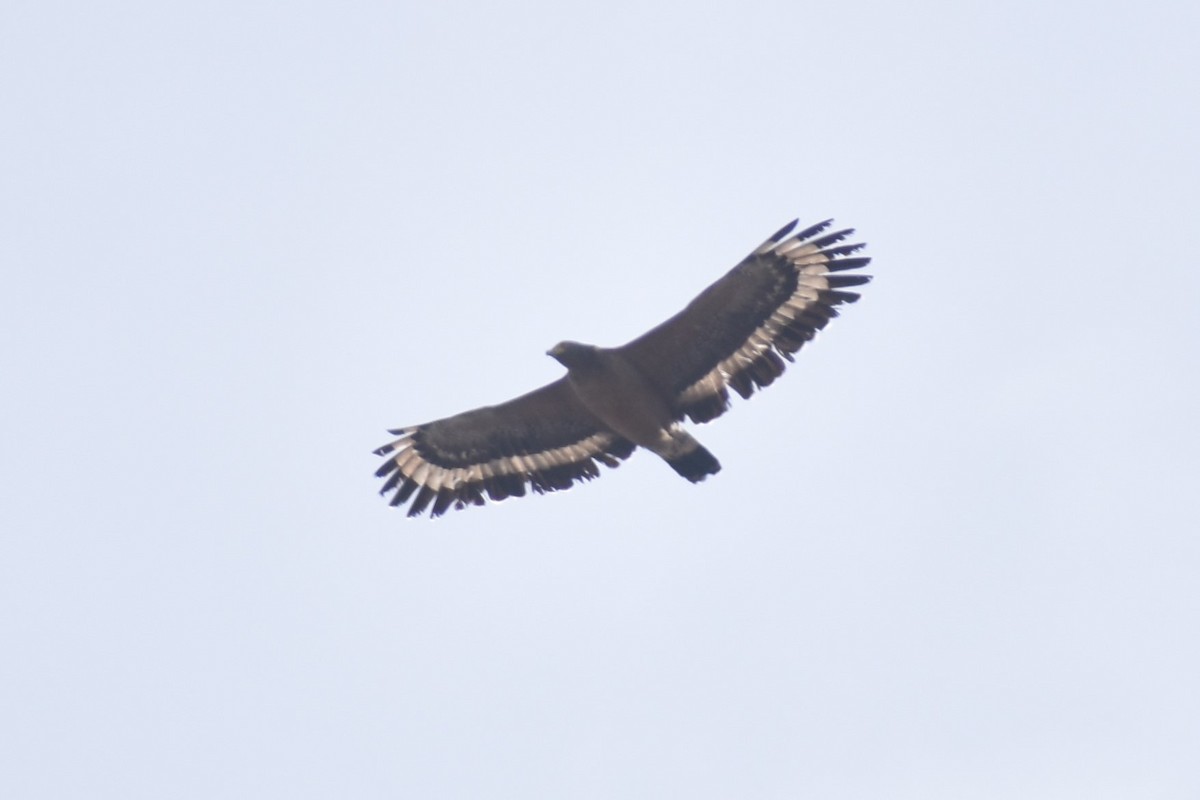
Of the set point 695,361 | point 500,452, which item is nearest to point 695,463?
point 695,361

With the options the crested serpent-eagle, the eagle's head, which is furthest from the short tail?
the eagle's head

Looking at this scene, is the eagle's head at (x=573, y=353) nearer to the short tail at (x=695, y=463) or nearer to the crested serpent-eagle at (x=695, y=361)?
the crested serpent-eagle at (x=695, y=361)

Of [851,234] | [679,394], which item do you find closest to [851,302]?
[851,234]

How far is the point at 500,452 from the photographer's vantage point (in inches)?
956

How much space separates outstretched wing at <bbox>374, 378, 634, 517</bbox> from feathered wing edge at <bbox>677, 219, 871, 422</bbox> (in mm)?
1511

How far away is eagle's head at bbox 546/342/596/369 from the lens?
2273 cm

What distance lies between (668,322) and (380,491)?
A: 4226 mm

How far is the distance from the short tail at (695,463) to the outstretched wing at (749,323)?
1.32ft

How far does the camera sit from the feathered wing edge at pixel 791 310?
894 inches

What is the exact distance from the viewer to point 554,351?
22766mm

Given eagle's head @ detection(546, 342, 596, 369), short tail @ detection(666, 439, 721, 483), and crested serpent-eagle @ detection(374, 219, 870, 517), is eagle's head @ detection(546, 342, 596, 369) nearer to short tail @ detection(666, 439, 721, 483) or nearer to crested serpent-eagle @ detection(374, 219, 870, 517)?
crested serpent-eagle @ detection(374, 219, 870, 517)

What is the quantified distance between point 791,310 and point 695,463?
2.01 m

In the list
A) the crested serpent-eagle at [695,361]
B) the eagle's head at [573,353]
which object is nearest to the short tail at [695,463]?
the crested serpent-eagle at [695,361]

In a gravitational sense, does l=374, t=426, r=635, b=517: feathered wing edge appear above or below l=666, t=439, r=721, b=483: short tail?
above
